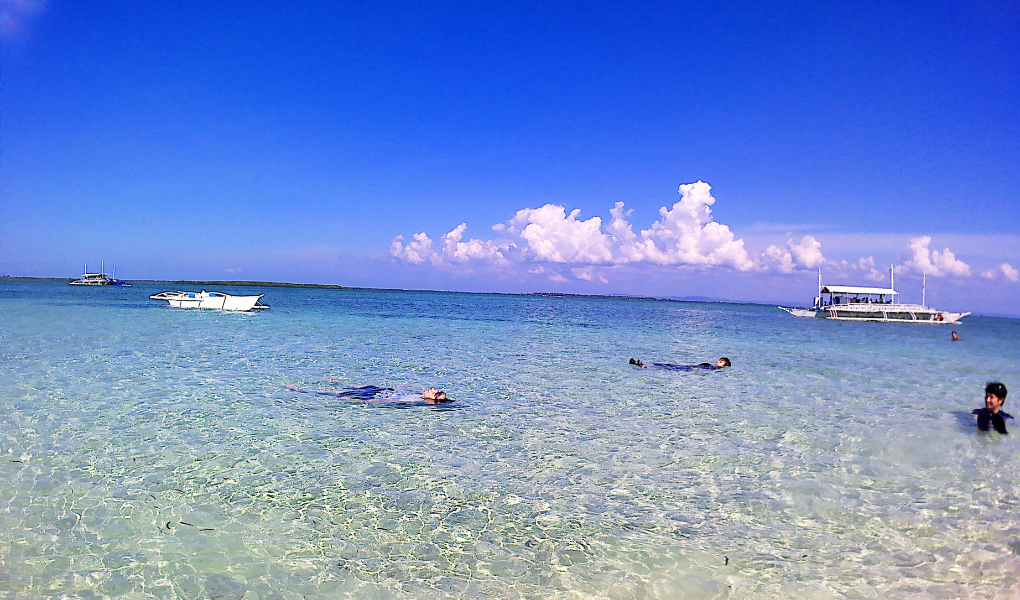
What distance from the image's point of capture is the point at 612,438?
1017cm

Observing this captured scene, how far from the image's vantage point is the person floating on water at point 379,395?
509 inches

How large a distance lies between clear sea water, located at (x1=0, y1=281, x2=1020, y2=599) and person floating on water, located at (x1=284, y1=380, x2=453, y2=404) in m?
0.56

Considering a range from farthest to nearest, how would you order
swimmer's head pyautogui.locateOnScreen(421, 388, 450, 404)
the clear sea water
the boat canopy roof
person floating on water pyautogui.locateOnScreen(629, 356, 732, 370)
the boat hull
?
the boat canopy roof, the boat hull, person floating on water pyautogui.locateOnScreen(629, 356, 732, 370), swimmer's head pyautogui.locateOnScreen(421, 388, 450, 404), the clear sea water

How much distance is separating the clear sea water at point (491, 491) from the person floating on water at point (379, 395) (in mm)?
559

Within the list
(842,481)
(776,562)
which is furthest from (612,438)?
(776,562)

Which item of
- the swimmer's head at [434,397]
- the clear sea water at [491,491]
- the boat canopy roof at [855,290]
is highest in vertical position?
the boat canopy roof at [855,290]

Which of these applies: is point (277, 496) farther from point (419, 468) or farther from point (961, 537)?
point (961, 537)

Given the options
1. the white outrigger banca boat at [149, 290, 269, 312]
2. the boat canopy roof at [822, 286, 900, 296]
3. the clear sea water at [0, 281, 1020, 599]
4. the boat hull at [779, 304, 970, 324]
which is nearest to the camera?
the clear sea water at [0, 281, 1020, 599]

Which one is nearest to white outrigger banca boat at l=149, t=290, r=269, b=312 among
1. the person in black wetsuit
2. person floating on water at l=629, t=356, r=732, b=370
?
person floating on water at l=629, t=356, r=732, b=370

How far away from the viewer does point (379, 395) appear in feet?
44.5

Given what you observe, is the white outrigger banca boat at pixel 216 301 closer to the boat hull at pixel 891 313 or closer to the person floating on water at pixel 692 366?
the person floating on water at pixel 692 366

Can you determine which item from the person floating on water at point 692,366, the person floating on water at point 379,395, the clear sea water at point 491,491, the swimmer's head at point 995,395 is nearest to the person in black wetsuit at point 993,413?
the swimmer's head at point 995,395

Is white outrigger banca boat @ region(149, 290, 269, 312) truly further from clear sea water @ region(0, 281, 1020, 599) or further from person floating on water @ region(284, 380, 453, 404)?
person floating on water @ region(284, 380, 453, 404)

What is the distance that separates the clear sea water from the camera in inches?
203
